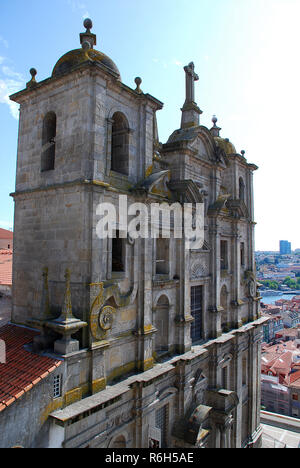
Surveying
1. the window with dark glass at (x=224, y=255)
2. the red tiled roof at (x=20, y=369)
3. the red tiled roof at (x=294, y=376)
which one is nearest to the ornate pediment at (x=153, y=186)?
the red tiled roof at (x=20, y=369)

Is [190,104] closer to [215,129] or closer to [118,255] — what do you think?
[215,129]

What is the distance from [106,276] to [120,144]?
5.66 m

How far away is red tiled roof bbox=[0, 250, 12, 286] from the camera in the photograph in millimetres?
16655

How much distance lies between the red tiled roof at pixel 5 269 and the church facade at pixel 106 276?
2896 mm

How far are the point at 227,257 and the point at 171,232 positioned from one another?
828 centimetres

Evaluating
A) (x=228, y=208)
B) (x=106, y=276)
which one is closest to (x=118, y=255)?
(x=106, y=276)

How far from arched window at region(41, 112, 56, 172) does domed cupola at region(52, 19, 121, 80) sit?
1704 mm

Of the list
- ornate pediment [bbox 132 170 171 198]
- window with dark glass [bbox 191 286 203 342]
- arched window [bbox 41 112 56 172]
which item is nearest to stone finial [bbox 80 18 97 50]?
Result: arched window [bbox 41 112 56 172]

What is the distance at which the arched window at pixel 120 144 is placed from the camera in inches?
554

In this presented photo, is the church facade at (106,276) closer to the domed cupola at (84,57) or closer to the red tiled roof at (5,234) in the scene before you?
the domed cupola at (84,57)

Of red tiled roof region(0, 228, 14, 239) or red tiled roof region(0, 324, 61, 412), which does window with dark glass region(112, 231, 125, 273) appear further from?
red tiled roof region(0, 228, 14, 239)

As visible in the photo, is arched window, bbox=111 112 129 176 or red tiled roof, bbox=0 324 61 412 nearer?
red tiled roof, bbox=0 324 61 412
